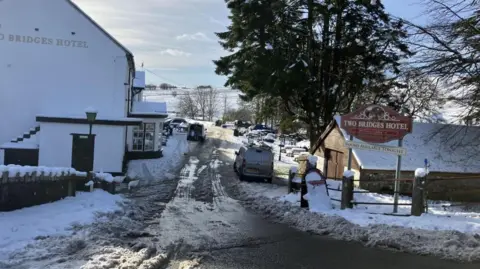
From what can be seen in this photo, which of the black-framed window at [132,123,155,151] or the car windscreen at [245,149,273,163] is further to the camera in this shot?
the black-framed window at [132,123,155,151]

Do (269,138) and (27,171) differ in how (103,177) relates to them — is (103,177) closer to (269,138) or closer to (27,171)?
(27,171)

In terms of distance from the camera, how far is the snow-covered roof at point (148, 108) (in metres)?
36.3

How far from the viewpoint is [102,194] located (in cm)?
1494

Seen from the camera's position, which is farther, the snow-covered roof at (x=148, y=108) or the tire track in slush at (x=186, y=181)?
the snow-covered roof at (x=148, y=108)

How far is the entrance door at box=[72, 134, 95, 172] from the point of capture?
81.4ft

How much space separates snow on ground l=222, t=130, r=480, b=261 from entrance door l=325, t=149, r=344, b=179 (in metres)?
11.9

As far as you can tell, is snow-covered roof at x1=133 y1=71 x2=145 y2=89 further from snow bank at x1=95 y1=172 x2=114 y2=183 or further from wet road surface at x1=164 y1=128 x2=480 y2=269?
wet road surface at x1=164 y1=128 x2=480 y2=269

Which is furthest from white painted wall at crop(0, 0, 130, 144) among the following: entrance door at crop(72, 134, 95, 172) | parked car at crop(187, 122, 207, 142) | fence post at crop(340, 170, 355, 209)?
parked car at crop(187, 122, 207, 142)

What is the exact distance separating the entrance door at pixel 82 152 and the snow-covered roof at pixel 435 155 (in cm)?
1354

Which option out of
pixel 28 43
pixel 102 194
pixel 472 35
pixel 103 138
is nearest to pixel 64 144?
pixel 103 138

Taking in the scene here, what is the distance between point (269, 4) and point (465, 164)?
1520cm

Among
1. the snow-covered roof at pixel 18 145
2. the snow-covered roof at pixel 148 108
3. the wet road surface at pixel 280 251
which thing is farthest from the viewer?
the snow-covered roof at pixel 148 108

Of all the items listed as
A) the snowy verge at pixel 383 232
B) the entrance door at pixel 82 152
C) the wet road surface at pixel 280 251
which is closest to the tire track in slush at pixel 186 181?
the snowy verge at pixel 383 232

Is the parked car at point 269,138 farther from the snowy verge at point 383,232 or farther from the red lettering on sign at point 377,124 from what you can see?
the snowy verge at point 383,232
